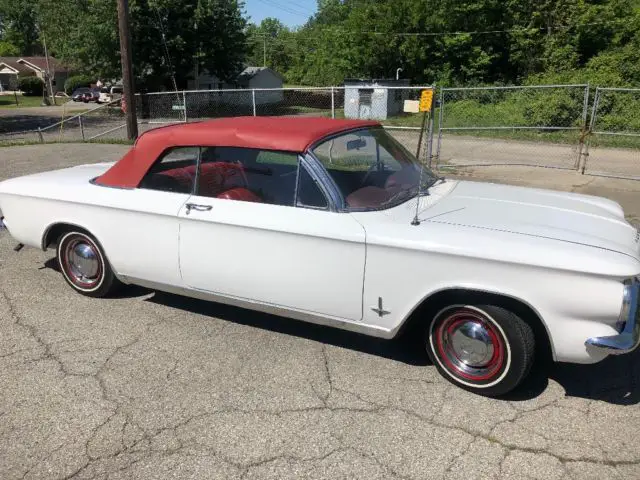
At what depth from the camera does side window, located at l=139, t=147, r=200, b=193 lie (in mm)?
3910

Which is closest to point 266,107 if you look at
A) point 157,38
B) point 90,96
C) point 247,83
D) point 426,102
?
point 157,38

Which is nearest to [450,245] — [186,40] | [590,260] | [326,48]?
[590,260]

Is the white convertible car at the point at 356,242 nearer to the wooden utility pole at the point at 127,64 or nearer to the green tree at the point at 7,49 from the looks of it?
the wooden utility pole at the point at 127,64

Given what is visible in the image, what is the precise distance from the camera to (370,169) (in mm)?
3875

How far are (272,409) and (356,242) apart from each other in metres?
1.07

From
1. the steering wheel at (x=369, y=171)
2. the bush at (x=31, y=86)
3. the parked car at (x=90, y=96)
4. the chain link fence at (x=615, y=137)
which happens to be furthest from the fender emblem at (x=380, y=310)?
the bush at (x=31, y=86)

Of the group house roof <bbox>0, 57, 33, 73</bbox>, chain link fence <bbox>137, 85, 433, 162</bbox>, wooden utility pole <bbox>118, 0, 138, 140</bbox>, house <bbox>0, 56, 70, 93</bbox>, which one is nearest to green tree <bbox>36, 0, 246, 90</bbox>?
chain link fence <bbox>137, 85, 433, 162</bbox>

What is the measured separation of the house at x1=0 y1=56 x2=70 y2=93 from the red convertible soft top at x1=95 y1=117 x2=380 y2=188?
7588 cm

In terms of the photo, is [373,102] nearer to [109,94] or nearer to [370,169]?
[370,169]

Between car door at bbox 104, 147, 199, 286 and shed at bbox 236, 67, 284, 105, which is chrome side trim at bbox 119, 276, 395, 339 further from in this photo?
shed at bbox 236, 67, 284, 105

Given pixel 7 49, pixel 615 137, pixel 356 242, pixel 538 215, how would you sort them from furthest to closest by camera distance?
pixel 7 49
pixel 615 137
pixel 538 215
pixel 356 242

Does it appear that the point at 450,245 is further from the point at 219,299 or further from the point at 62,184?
the point at 62,184

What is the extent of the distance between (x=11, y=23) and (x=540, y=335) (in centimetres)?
12085

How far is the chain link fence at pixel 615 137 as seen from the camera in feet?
37.3
